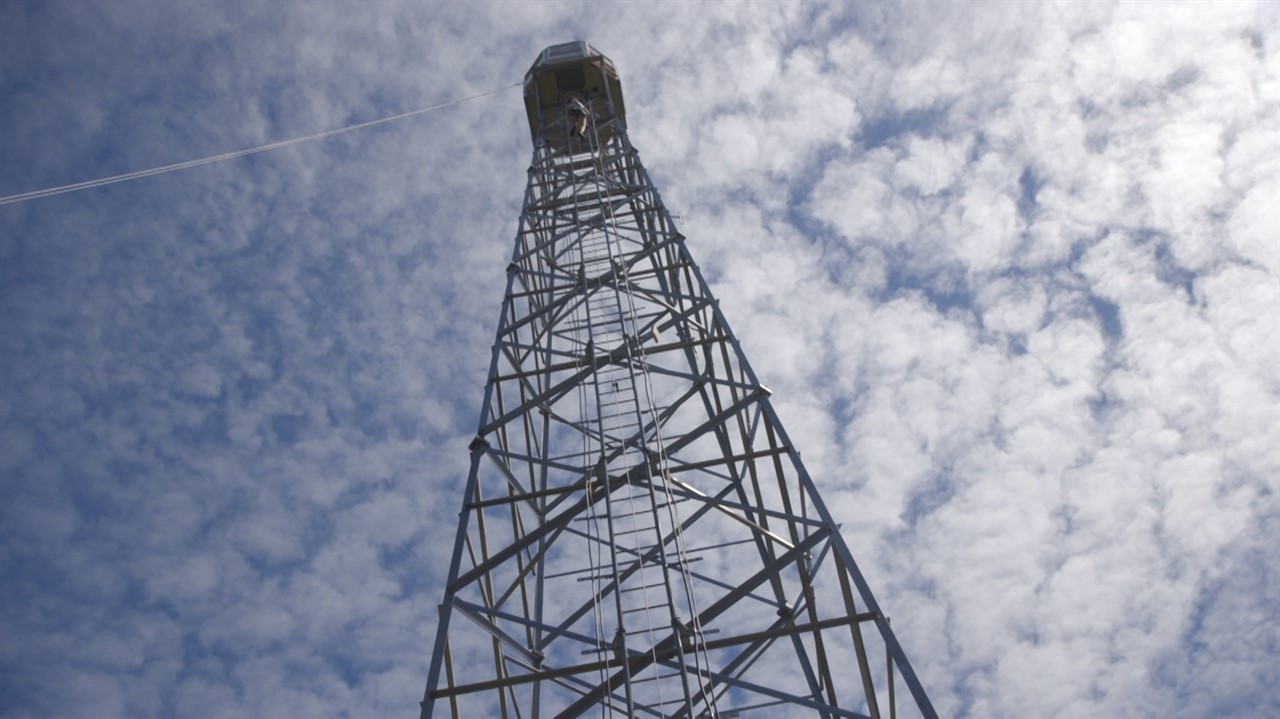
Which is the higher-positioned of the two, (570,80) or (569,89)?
(570,80)

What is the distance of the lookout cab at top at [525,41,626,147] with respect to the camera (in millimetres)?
21828

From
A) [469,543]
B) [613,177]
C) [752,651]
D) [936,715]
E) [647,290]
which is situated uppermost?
[613,177]

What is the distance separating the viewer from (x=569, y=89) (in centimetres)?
2220

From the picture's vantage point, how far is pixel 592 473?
11734 mm

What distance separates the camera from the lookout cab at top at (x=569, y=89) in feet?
71.6

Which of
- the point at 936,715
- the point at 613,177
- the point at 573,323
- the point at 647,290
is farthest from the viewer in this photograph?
the point at 613,177

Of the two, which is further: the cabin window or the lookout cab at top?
the cabin window

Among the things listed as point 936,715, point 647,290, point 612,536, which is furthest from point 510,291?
point 936,715

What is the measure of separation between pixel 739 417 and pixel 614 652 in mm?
4040

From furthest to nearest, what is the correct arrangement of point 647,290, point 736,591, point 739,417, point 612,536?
point 647,290 → point 739,417 → point 736,591 → point 612,536

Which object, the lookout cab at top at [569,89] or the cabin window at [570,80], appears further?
the cabin window at [570,80]

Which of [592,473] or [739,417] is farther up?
[739,417]

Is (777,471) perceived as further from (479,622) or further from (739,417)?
(479,622)

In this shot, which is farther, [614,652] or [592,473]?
[592,473]
